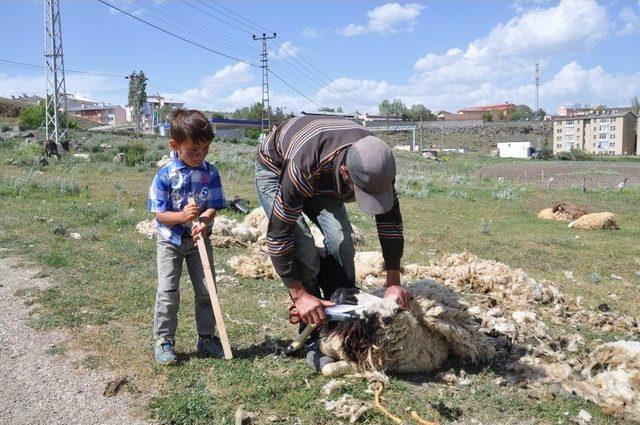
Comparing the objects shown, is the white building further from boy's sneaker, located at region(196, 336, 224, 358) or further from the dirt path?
the dirt path

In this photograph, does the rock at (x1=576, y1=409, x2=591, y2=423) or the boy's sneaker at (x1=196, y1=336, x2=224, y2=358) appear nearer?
the rock at (x1=576, y1=409, x2=591, y2=423)

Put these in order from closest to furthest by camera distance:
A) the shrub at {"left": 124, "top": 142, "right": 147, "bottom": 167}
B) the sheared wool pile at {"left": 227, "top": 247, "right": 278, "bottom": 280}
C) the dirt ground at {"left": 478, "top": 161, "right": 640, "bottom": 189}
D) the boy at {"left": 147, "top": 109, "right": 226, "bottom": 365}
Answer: the boy at {"left": 147, "top": 109, "right": 226, "bottom": 365}
the sheared wool pile at {"left": 227, "top": 247, "right": 278, "bottom": 280}
the shrub at {"left": 124, "top": 142, "right": 147, "bottom": 167}
the dirt ground at {"left": 478, "top": 161, "right": 640, "bottom": 189}

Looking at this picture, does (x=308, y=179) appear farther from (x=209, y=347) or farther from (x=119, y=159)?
(x=119, y=159)

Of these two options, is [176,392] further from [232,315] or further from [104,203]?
[104,203]

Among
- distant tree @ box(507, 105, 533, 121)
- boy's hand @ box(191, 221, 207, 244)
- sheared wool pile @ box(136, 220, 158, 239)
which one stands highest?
distant tree @ box(507, 105, 533, 121)

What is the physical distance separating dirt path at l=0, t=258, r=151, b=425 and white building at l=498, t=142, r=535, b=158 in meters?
81.7

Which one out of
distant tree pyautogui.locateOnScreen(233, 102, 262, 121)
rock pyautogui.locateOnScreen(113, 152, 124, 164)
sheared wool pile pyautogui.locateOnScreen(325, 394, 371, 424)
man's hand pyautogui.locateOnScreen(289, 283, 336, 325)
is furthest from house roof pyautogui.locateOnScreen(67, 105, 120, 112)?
sheared wool pile pyautogui.locateOnScreen(325, 394, 371, 424)

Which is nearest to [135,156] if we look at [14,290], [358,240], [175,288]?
[358,240]

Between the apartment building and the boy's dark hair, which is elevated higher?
the apartment building

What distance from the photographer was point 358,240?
930 centimetres

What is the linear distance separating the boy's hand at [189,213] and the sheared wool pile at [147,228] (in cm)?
536

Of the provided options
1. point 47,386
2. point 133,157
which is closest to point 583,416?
point 47,386

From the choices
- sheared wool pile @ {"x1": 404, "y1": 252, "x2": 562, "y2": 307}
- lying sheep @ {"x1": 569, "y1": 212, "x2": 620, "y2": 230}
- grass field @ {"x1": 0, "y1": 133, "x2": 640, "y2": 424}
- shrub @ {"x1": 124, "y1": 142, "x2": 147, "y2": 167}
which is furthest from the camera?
shrub @ {"x1": 124, "y1": 142, "x2": 147, "y2": 167}

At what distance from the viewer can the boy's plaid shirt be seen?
Result: 161 inches
